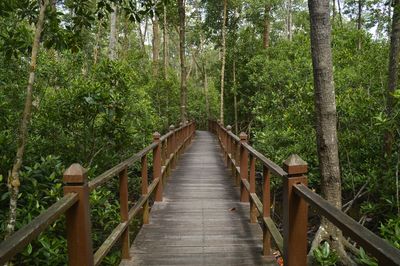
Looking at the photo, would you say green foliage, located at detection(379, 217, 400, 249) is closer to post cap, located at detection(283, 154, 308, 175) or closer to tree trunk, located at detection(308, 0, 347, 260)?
tree trunk, located at detection(308, 0, 347, 260)

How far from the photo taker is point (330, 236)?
5.83m

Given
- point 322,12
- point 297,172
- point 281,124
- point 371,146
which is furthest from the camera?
point 281,124

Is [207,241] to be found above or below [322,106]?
below

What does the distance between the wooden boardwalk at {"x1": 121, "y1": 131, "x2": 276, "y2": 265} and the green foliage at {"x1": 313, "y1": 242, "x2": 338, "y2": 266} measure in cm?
91

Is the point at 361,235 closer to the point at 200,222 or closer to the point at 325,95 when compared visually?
the point at 325,95

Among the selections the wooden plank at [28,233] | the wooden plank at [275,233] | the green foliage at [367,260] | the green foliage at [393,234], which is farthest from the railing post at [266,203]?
the wooden plank at [28,233]

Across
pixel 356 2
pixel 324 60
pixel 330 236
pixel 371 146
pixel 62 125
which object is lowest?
pixel 330 236

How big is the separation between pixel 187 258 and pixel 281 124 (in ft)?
25.3

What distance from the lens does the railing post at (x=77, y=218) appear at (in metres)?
2.70

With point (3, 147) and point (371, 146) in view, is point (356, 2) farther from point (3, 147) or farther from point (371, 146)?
point (3, 147)

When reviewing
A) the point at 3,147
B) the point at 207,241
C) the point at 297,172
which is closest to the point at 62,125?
the point at 3,147

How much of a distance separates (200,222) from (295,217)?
307 cm

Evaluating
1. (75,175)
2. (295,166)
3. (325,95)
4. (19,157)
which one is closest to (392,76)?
(325,95)

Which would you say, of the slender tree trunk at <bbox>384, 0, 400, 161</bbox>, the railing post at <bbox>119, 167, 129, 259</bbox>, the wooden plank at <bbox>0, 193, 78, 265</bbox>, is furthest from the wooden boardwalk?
the slender tree trunk at <bbox>384, 0, 400, 161</bbox>
